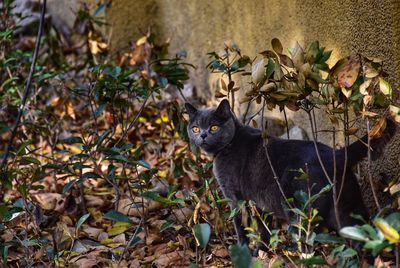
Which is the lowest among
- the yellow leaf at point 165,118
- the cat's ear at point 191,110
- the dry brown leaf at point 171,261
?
the dry brown leaf at point 171,261

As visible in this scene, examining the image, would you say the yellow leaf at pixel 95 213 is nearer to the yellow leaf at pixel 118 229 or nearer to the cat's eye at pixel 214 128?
the yellow leaf at pixel 118 229

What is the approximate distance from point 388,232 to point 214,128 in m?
1.81

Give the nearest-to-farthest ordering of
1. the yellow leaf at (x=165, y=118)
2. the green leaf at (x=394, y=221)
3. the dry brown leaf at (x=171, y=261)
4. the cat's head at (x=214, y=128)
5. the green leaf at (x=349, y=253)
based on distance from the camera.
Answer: the green leaf at (x=394, y=221) → the green leaf at (x=349, y=253) → the dry brown leaf at (x=171, y=261) → the cat's head at (x=214, y=128) → the yellow leaf at (x=165, y=118)

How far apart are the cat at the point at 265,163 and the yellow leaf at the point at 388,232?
77 cm

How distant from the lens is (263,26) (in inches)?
188

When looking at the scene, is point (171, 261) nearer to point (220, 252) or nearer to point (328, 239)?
point (220, 252)

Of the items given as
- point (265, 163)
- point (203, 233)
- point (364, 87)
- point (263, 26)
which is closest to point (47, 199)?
point (265, 163)

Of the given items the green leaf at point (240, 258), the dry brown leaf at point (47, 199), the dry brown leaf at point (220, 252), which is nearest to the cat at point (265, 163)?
the dry brown leaf at point (220, 252)

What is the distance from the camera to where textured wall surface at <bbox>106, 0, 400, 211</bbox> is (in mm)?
3279

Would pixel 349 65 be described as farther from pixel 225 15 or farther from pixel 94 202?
pixel 225 15

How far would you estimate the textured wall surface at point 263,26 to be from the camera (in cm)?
328

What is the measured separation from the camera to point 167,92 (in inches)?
247

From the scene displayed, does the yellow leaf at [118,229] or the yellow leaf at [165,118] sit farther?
the yellow leaf at [165,118]

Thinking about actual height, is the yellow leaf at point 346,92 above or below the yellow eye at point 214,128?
above
